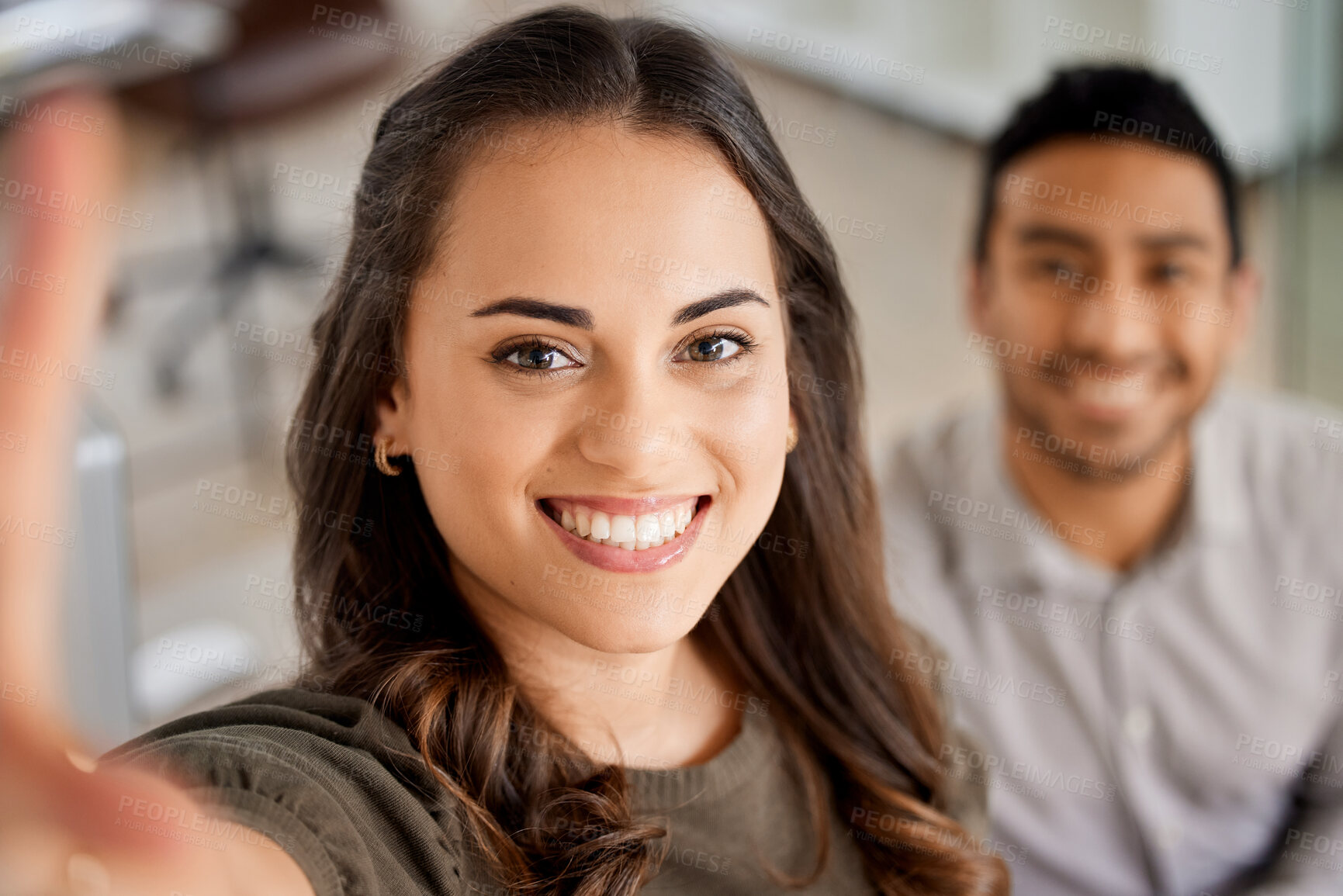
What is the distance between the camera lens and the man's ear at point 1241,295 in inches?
60.4

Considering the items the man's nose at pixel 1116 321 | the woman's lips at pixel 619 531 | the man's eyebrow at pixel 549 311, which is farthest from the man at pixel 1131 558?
the man's eyebrow at pixel 549 311

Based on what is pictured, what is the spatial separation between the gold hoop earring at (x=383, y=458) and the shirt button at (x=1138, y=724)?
1.13 metres

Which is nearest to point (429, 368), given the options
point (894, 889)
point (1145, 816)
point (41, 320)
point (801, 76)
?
point (41, 320)

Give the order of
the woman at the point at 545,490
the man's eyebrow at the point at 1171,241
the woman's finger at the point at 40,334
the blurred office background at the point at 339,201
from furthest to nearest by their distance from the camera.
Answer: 1. the blurred office background at the point at 339,201
2. the man's eyebrow at the point at 1171,241
3. the woman at the point at 545,490
4. the woman's finger at the point at 40,334

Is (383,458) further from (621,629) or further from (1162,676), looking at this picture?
(1162,676)

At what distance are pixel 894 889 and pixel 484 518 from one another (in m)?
0.56

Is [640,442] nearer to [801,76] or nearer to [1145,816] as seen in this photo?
[1145,816]

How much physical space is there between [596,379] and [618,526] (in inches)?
4.4

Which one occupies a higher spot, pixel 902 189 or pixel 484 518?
pixel 902 189

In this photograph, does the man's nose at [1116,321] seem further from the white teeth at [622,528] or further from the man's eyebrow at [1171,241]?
the white teeth at [622,528]

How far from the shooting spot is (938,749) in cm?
118

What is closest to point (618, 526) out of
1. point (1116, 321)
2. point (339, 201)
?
point (1116, 321)

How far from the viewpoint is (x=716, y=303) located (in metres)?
0.81

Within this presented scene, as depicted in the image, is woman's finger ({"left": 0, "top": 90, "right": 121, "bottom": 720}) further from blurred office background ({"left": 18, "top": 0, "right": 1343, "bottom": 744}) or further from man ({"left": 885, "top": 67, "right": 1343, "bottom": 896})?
man ({"left": 885, "top": 67, "right": 1343, "bottom": 896})
